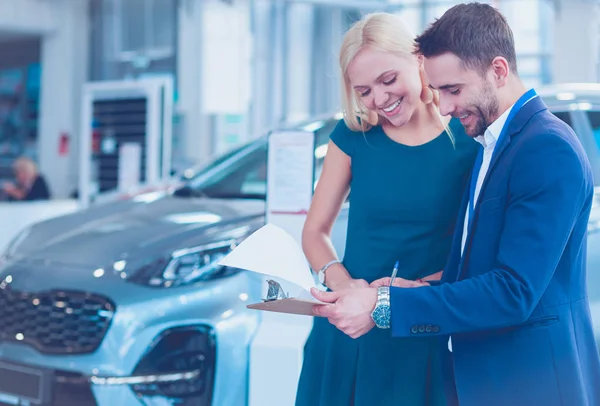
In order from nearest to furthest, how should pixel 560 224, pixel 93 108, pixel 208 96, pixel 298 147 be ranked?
pixel 560 224 → pixel 298 147 → pixel 93 108 → pixel 208 96

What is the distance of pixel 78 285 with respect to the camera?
8.19 feet

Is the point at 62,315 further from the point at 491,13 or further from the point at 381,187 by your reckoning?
the point at 491,13

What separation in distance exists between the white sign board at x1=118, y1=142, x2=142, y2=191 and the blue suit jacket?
5.25 metres

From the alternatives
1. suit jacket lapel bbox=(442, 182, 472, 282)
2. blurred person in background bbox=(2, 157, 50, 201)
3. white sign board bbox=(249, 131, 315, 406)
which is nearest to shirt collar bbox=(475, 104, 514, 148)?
suit jacket lapel bbox=(442, 182, 472, 282)

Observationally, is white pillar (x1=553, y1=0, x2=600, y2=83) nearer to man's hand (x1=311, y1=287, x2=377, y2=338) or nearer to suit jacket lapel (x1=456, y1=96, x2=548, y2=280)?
suit jacket lapel (x1=456, y1=96, x2=548, y2=280)

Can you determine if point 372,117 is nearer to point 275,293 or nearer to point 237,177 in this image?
point 275,293

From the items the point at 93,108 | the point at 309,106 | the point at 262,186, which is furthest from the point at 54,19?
the point at 262,186

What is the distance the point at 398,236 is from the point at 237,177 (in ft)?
5.60

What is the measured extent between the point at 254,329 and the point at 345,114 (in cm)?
99

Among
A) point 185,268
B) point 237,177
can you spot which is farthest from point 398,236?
point 237,177

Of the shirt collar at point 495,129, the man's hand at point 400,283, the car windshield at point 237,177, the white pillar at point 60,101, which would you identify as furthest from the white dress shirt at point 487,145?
the white pillar at point 60,101

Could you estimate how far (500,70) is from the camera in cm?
121

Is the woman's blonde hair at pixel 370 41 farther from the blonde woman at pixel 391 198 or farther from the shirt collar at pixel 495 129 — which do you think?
the shirt collar at pixel 495 129

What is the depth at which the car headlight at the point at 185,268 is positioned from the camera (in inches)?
95.1
